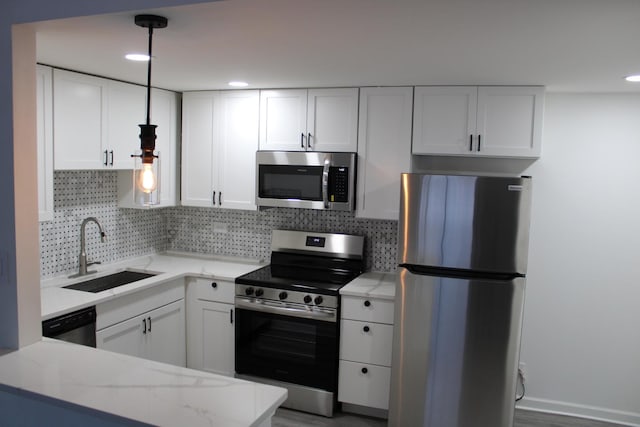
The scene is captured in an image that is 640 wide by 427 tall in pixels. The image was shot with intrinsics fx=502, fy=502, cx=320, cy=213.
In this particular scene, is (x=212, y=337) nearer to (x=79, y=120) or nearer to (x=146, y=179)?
(x=79, y=120)

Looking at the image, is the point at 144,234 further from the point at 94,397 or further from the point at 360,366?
the point at 94,397

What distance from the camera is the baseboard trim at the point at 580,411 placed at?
3.57 meters

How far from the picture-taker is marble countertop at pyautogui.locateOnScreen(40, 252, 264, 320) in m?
2.92

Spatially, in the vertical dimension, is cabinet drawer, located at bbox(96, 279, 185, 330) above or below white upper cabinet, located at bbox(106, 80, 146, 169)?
below

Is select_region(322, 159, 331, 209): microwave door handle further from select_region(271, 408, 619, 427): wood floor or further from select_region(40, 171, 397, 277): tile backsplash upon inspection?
select_region(271, 408, 619, 427): wood floor

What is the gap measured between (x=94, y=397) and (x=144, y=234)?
2783 millimetres

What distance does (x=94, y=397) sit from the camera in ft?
5.54

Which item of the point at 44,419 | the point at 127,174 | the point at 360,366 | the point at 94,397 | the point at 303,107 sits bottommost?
the point at 360,366

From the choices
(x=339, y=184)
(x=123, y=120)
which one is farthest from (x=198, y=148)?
(x=339, y=184)

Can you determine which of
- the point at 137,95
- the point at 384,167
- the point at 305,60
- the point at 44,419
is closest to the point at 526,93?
the point at 384,167

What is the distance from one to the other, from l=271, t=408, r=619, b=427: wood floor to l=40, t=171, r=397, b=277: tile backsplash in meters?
1.12

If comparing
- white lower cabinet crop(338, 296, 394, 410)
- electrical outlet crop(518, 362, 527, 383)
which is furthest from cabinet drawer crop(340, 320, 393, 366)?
electrical outlet crop(518, 362, 527, 383)

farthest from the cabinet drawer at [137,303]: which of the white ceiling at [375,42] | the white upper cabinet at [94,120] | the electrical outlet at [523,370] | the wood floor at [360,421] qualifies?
the electrical outlet at [523,370]

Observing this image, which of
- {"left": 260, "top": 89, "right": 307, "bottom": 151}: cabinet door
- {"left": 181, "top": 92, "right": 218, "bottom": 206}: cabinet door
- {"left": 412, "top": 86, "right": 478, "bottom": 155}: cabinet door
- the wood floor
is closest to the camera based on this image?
{"left": 412, "top": 86, "right": 478, "bottom": 155}: cabinet door
